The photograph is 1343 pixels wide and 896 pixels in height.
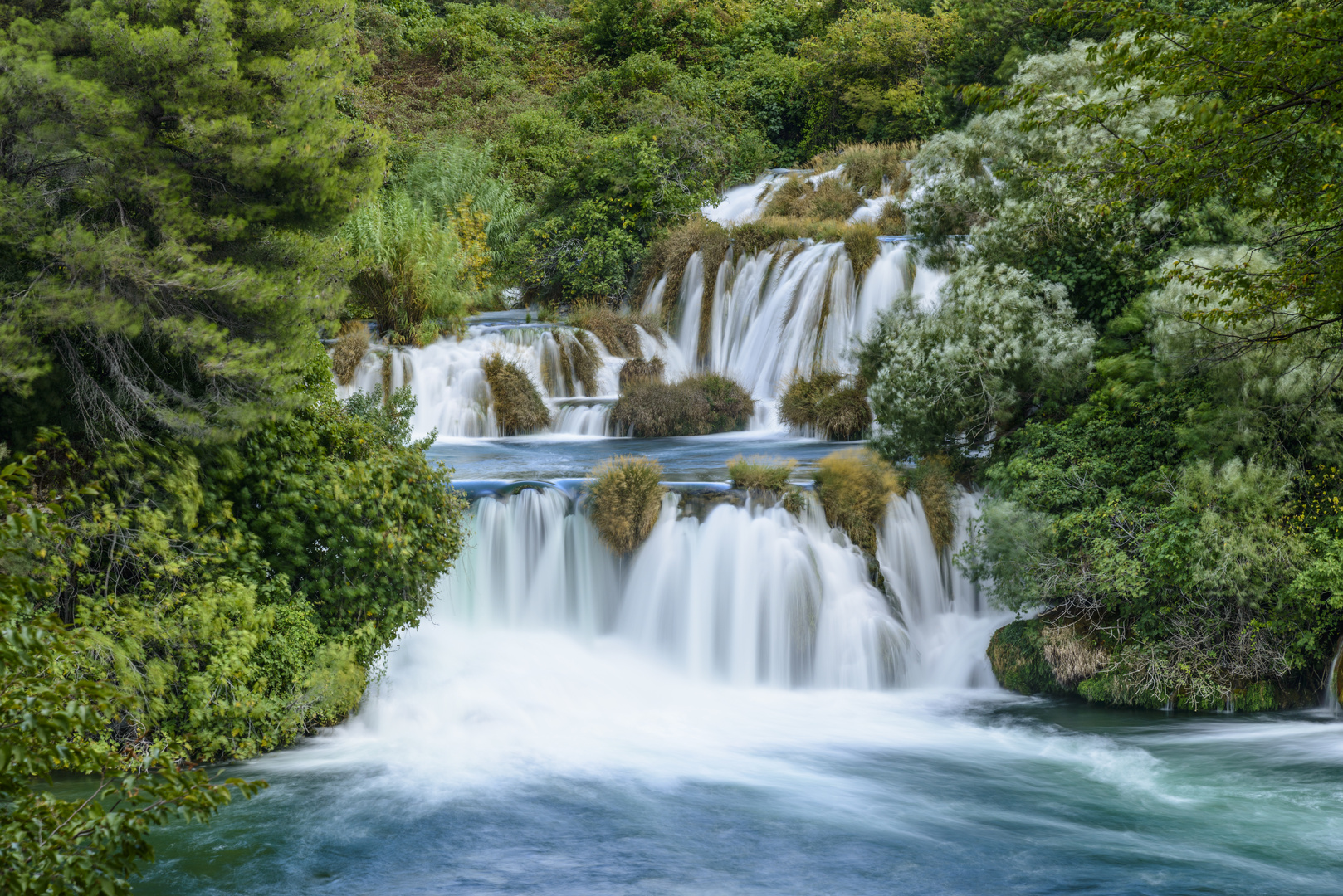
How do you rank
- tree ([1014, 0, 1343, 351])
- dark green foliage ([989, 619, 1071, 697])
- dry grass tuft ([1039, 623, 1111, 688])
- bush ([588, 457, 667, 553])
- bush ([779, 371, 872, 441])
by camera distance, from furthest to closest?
bush ([779, 371, 872, 441]) → bush ([588, 457, 667, 553]) → dark green foliage ([989, 619, 1071, 697]) → dry grass tuft ([1039, 623, 1111, 688]) → tree ([1014, 0, 1343, 351])

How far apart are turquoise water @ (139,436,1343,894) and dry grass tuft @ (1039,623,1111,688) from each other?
11.8 inches

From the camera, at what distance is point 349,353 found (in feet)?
62.8

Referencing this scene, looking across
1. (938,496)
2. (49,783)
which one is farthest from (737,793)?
(49,783)

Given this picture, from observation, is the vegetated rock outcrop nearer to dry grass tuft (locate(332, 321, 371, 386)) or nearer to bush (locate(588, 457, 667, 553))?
bush (locate(588, 457, 667, 553))

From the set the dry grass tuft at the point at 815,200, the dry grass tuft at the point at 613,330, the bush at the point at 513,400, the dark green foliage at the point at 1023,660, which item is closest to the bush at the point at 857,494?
the dark green foliage at the point at 1023,660

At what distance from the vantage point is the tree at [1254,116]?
7.27m

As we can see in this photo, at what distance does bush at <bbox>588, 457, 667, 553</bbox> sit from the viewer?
12.1m

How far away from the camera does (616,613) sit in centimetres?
1205

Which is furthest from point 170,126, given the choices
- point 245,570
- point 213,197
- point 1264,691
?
point 1264,691

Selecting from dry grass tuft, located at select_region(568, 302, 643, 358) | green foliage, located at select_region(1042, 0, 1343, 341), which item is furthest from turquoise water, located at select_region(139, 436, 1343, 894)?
dry grass tuft, located at select_region(568, 302, 643, 358)

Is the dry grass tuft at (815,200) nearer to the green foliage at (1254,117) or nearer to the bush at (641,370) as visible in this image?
the bush at (641,370)

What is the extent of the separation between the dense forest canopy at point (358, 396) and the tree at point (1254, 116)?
0.13 feet

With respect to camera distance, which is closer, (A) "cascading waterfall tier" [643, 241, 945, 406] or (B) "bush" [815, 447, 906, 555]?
(B) "bush" [815, 447, 906, 555]

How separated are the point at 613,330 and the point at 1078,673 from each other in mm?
12982
